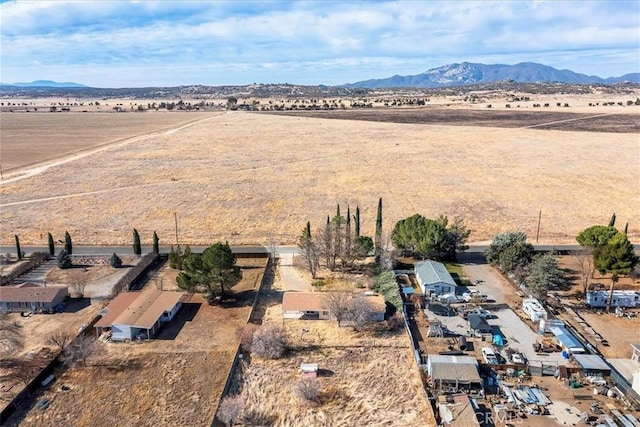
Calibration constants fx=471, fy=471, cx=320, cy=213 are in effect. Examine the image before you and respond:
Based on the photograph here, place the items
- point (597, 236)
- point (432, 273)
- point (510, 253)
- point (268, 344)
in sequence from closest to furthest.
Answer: point (268, 344), point (432, 273), point (510, 253), point (597, 236)

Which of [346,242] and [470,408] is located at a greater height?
[346,242]

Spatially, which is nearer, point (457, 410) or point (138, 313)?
point (457, 410)

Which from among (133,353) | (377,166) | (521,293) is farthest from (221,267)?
(377,166)

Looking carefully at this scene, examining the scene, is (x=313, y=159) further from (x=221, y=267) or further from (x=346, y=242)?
(x=221, y=267)

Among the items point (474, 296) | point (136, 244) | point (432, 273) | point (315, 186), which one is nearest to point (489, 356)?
point (474, 296)

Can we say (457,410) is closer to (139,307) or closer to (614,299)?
(614,299)

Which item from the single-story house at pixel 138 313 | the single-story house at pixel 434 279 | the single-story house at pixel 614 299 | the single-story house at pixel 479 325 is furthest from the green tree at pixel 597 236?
the single-story house at pixel 138 313

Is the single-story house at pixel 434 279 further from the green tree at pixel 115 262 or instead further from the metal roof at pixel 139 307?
the green tree at pixel 115 262
